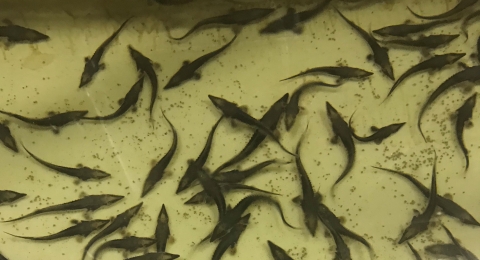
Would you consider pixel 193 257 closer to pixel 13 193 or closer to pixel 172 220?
pixel 172 220

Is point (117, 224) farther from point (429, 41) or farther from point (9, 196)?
point (429, 41)

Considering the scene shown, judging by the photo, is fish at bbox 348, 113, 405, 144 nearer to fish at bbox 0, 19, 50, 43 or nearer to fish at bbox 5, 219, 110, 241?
fish at bbox 5, 219, 110, 241

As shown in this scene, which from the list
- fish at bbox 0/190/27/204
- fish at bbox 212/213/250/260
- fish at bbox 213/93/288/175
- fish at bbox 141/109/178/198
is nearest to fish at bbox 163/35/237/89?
fish at bbox 141/109/178/198

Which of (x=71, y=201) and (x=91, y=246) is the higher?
(x=71, y=201)

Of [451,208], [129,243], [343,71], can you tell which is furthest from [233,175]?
[451,208]

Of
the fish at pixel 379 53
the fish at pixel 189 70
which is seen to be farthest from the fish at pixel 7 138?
the fish at pixel 379 53

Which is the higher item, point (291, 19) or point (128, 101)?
point (291, 19)

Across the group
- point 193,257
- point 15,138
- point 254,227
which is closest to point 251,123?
point 254,227
